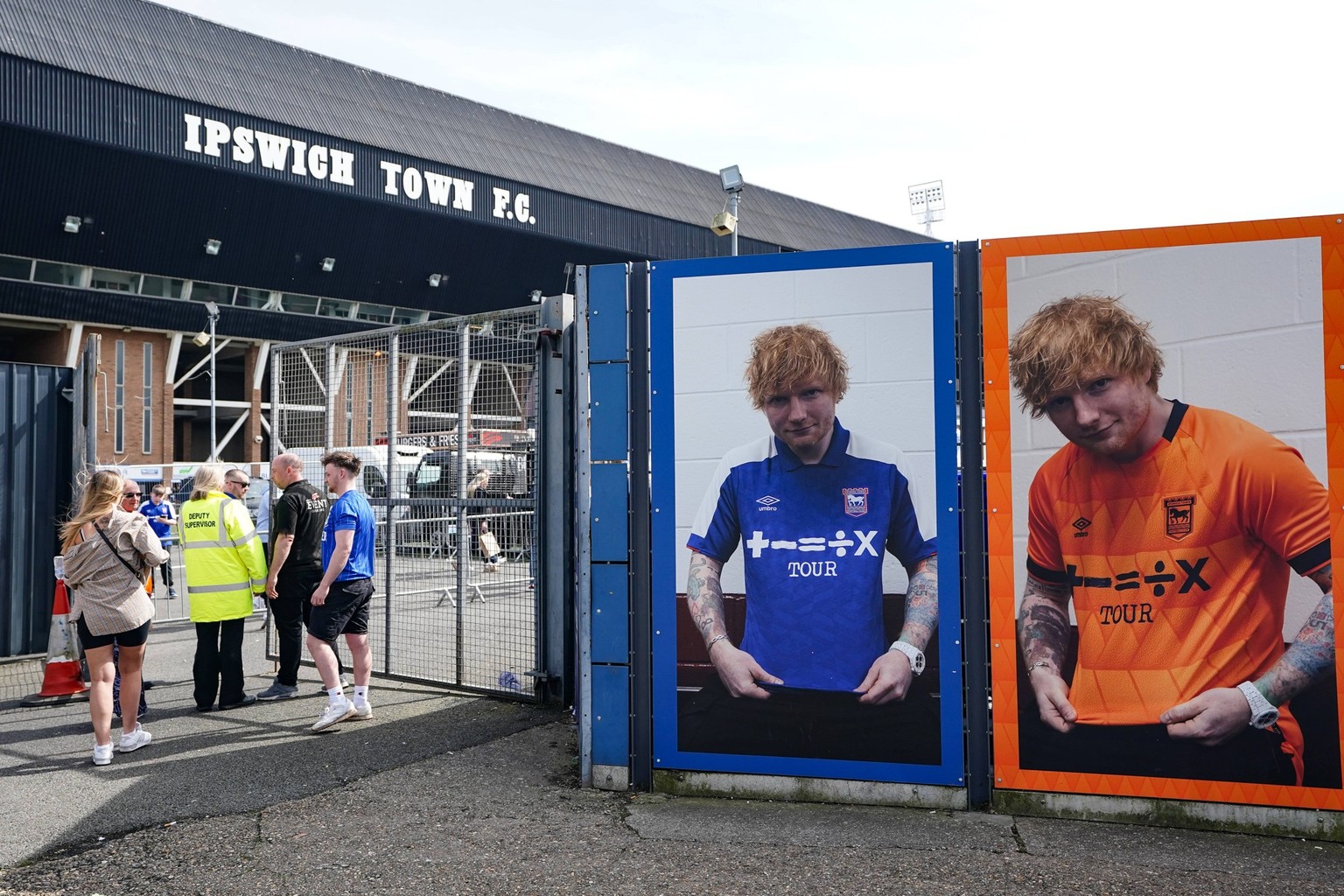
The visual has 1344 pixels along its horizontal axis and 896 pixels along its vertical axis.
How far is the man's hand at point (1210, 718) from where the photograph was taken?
4.70m

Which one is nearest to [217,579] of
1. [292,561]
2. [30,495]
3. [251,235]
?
[292,561]

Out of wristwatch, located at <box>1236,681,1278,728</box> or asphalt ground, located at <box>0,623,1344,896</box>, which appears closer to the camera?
asphalt ground, located at <box>0,623,1344,896</box>

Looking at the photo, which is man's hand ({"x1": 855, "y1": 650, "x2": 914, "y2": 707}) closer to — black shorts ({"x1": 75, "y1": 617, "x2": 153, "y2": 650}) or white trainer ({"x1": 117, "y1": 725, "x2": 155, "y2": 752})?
black shorts ({"x1": 75, "y1": 617, "x2": 153, "y2": 650})

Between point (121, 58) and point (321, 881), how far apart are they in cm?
3295

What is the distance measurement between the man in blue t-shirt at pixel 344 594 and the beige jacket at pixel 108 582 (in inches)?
42.0

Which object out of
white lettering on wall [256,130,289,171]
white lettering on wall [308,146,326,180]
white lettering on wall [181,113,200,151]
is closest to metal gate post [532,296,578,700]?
white lettering on wall [181,113,200,151]

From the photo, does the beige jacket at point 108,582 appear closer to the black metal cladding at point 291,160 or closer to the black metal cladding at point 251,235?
the black metal cladding at point 291,160

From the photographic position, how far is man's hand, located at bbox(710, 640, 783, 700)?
5324 millimetres

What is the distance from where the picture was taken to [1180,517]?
4.79 meters

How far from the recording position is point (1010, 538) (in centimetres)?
501

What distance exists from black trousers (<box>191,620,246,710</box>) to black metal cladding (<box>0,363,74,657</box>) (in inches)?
103

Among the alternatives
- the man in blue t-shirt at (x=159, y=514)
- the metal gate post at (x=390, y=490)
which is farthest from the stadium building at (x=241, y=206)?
the metal gate post at (x=390, y=490)

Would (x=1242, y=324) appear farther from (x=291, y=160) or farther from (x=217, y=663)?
(x=291, y=160)

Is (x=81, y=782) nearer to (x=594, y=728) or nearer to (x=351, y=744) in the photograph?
(x=351, y=744)
